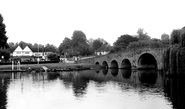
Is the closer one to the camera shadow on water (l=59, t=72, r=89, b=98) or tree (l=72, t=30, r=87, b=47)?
shadow on water (l=59, t=72, r=89, b=98)

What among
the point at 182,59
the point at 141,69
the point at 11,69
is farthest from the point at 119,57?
the point at 182,59

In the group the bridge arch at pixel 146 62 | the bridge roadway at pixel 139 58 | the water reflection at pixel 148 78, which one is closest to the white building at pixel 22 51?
the bridge roadway at pixel 139 58

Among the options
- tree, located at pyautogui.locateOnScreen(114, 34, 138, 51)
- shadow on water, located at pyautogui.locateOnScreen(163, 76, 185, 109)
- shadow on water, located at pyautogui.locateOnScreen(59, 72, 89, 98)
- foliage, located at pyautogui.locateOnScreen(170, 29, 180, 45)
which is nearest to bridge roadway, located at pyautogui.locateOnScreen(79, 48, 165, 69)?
foliage, located at pyautogui.locateOnScreen(170, 29, 180, 45)

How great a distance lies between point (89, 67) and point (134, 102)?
6216cm

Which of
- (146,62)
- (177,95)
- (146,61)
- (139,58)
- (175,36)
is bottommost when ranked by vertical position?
(177,95)

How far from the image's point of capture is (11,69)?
7456cm

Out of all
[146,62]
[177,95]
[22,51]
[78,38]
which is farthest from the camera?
[78,38]

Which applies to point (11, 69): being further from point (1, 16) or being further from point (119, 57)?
point (119, 57)

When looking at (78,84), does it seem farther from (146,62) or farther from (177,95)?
(146,62)

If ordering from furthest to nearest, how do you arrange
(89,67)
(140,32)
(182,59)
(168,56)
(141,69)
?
(140,32) < (89,67) < (141,69) < (168,56) < (182,59)

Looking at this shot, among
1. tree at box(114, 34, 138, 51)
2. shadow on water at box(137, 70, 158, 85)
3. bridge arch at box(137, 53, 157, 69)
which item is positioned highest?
tree at box(114, 34, 138, 51)

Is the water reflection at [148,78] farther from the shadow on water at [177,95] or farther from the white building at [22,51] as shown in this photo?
the white building at [22,51]

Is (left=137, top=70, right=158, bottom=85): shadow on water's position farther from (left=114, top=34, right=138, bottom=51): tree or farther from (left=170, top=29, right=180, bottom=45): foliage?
(left=114, top=34, right=138, bottom=51): tree

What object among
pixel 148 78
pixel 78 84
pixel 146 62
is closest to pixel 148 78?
pixel 148 78
